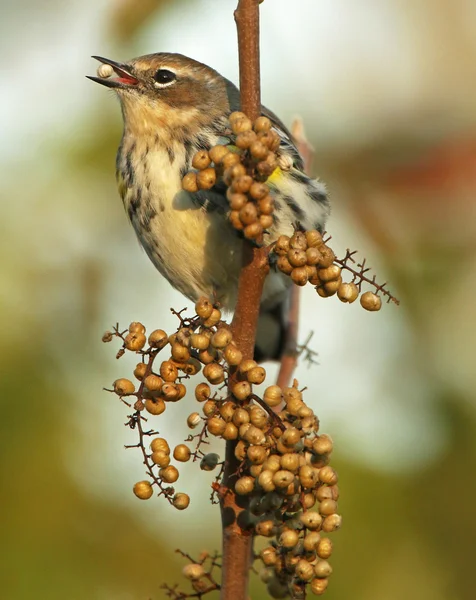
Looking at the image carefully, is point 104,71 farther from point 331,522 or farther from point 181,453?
point 331,522

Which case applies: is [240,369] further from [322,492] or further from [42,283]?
[42,283]

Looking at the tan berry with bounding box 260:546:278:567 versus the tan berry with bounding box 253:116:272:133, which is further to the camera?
the tan berry with bounding box 260:546:278:567

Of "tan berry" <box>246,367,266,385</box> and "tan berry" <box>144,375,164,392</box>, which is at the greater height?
"tan berry" <box>246,367,266,385</box>

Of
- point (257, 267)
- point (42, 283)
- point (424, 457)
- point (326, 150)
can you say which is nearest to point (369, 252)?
point (326, 150)

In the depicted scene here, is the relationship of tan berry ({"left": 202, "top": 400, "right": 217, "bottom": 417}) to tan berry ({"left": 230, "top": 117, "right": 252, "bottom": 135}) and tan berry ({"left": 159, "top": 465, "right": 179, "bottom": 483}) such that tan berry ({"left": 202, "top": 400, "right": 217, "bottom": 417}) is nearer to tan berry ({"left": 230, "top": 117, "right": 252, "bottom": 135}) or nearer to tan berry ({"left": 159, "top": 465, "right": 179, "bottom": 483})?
tan berry ({"left": 159, "top": 465, "right": 179, "bottom": 483})

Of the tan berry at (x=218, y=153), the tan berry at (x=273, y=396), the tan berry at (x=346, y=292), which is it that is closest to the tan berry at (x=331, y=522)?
the tan berry at (x=273, y=396)

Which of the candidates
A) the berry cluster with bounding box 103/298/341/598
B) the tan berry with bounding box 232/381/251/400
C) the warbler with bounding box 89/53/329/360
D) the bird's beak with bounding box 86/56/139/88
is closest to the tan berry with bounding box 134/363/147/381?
the berry cluster with bounding box 103/298/341/598
